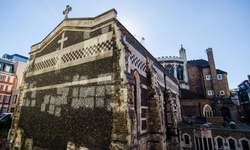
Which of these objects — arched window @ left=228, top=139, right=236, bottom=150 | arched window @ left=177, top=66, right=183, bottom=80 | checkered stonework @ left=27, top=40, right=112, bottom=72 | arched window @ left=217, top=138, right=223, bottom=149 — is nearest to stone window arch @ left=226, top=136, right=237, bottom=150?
arched window @ left=228, top=139, right=236, bottom=150

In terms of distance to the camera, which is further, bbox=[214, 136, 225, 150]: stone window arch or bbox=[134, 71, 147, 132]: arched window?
bbox=[214, 136, 225, 150]: stone window arch

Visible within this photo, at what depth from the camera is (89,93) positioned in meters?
7.85

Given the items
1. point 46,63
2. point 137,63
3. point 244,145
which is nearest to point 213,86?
point 244,145

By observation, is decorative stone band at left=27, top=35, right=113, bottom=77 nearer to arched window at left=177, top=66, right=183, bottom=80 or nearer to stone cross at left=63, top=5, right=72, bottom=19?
stone cross at left=63, top=5, right=72, bottom=19

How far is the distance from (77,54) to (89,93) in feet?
10.6

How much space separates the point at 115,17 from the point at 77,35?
11.4 ft

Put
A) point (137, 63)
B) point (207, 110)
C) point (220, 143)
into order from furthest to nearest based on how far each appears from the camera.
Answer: point (207, 110) < point (220, 143) < point (137, 63)

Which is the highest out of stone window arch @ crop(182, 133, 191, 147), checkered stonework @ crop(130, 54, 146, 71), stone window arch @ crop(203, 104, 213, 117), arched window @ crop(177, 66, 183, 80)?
arched window @ crop(177, 66, 183, 80)

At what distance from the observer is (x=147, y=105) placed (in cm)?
1049

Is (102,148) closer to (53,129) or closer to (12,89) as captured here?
(53,129)

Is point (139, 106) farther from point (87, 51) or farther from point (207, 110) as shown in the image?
point (207, 110)

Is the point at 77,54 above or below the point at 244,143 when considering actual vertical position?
above

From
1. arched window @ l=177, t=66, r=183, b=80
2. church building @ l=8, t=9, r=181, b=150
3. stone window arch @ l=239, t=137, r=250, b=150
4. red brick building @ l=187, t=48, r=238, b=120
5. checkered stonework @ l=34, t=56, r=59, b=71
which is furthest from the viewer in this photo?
arched window @ l=177, t=66, r=183, b=80

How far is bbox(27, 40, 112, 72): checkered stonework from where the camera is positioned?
8.19 m
